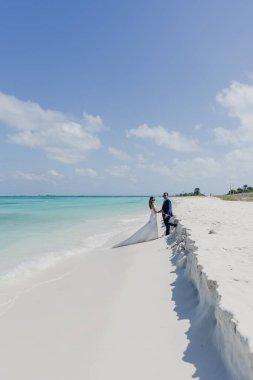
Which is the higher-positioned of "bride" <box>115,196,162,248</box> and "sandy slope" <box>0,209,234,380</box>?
"bride" <box>115,196,162,248</box>

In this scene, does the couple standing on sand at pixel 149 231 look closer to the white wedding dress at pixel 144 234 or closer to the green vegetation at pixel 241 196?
the white wedding dress at pixel 144 234

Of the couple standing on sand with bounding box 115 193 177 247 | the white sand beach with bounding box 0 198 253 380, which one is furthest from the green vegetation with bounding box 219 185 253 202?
the white sand beach with bounding box 0 198 253 380

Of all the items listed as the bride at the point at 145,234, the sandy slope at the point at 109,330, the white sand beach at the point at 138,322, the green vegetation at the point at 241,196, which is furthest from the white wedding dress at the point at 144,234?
the green vegetation at the point at 241,196

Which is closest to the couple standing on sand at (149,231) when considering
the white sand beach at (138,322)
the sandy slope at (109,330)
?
the white sand beach at (138,322)

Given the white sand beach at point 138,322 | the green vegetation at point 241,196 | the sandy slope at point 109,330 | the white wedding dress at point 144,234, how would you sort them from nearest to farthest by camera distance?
the white sand beach at point 138,322
the sandy slope at point 109,330
the white wedding dress at point 144,234
the green vegetation at point 241,196

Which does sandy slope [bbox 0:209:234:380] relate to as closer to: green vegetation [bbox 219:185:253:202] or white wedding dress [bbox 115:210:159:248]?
white wedding dress [bbox 115:210:159:248]

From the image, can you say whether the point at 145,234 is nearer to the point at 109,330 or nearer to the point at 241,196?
the point at 109,330

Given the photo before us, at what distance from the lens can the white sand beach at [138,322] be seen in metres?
3.65

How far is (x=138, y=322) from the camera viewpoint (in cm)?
503

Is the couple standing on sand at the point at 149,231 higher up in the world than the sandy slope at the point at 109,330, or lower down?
higher up

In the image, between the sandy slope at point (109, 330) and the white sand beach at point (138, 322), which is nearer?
the white sand beach at point (138, 322)

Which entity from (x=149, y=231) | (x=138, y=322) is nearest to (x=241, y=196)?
(x=149, y=231)

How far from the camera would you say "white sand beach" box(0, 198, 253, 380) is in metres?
3.65

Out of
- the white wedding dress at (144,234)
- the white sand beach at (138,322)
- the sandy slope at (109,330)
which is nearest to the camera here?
the white sand beach at (138,322)
